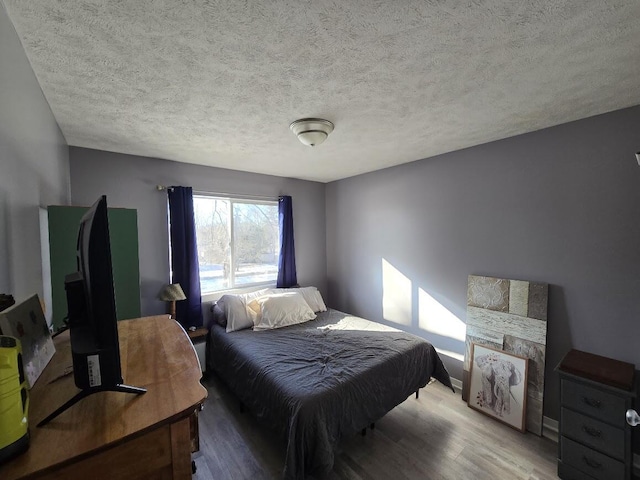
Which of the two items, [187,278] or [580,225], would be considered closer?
[580,225]

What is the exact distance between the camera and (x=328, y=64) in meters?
1.32

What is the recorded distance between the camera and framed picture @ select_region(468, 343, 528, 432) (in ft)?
7.50

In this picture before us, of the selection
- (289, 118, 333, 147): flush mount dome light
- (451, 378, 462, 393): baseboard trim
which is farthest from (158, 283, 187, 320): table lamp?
(451, 378, 462, 393): baseboard trim

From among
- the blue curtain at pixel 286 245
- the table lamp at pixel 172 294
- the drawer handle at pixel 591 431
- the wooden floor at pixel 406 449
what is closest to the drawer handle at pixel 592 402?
the drawer handle at pixel 591 431

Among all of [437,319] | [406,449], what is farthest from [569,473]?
[437,319]

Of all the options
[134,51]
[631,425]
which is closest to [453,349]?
[631,425]

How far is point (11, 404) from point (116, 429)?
9.2 inches

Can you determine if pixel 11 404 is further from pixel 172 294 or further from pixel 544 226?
pixel 544 226

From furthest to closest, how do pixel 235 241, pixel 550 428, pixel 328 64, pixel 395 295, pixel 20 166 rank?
pixel 235 241, pixel 395 295, pixel 550 428, pixel 328 64, pixel 20 166

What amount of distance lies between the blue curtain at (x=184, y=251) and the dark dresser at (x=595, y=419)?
329 centimetres

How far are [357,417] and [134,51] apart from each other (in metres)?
2.43

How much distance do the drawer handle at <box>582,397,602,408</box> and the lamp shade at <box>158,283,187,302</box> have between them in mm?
3299

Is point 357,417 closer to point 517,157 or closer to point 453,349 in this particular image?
point 453,349

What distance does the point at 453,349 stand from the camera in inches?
112
